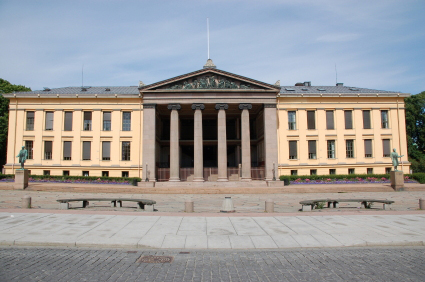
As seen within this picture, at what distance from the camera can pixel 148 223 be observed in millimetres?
13344

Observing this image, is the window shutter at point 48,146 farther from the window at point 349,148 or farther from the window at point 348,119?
the window at point 348,119

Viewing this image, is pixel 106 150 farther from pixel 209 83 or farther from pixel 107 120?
pixel 209 83

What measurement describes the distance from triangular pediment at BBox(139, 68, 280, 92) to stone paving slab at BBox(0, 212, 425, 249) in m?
28.3

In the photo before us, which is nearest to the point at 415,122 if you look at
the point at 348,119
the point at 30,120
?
the point at 348,119

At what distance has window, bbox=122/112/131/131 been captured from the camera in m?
46.3

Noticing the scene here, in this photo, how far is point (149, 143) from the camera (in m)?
41.1

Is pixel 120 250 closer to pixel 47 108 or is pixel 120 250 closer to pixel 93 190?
pixel 93 190

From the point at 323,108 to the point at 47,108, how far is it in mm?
38612

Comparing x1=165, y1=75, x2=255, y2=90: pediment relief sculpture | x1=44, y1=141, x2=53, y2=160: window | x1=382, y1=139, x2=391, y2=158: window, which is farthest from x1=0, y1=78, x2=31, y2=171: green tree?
x1=382, y1=139, x2=391, y2=158: window

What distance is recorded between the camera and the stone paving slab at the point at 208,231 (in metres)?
10.4

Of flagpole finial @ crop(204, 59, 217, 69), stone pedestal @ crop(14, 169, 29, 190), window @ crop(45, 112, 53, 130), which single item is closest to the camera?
stone pedestal @ crop(14, 169, 29, 190)

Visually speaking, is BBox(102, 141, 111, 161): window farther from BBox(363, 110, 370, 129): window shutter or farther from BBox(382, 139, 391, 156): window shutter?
BBox(382, 139, 391, 156): window shutter

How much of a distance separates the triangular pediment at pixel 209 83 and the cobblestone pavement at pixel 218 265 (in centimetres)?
3341

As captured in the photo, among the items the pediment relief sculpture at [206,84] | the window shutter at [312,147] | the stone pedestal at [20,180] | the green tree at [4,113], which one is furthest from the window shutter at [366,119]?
the green tree at [4,113]
